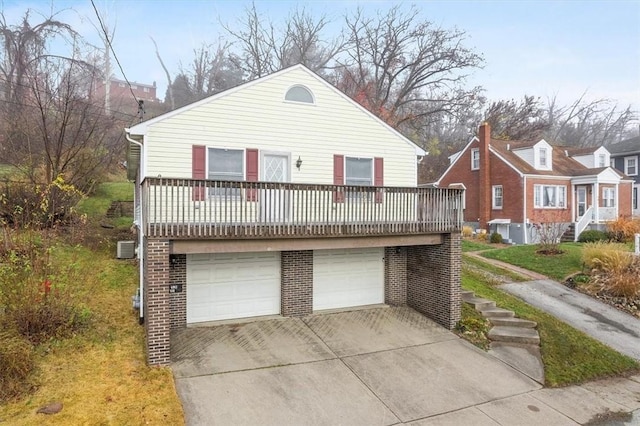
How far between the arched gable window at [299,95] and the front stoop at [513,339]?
23.8 feet

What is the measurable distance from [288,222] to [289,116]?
3460 mm

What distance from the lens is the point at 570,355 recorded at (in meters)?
8.84

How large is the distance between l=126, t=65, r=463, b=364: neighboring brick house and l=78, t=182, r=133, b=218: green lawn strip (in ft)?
22.3

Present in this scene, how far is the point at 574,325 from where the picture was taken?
10.3 meters

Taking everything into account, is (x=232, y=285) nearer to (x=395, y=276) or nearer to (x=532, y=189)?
(x=395, y=276)

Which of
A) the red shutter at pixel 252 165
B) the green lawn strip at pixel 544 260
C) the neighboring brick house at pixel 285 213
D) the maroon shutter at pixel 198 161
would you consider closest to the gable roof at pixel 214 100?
the neighboring brick house at pixel 285 213

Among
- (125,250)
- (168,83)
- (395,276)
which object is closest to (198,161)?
(125,250)

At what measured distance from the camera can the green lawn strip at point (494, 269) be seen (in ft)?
45.9

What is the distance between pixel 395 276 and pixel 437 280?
4.89 ft

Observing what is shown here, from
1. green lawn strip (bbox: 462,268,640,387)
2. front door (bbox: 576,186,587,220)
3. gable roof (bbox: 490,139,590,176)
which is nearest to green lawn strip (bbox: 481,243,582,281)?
green lawn strip (bbox: 462,268,640,387)

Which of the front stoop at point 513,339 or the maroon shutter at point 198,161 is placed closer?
the front stoop at point 513,339

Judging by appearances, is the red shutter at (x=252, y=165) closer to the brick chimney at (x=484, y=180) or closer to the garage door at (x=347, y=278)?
the garage door at (x=347, y=278)

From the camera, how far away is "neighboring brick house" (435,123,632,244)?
21.8 metres

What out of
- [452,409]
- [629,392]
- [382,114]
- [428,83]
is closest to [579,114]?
[428,83]
